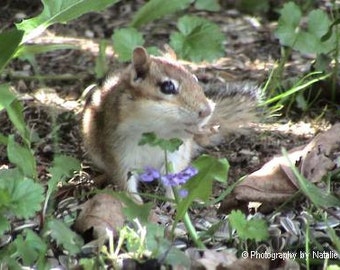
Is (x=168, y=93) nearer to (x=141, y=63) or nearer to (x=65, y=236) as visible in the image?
(x=141, y=63)

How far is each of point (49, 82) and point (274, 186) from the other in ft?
6.44

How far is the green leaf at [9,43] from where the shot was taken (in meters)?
4.13

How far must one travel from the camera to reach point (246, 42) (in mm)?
6352

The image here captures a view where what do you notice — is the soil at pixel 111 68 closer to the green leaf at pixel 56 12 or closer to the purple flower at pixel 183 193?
the green leaf at pixel 56 12

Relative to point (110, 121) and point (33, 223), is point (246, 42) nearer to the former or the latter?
point (110, 121)

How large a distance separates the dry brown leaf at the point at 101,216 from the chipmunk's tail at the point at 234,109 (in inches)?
45.6

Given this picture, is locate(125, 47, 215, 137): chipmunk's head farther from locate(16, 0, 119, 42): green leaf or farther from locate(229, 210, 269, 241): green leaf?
locate(229, 210, 269, 241): green leaf

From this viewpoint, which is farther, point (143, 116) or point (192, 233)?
point (143, 116)

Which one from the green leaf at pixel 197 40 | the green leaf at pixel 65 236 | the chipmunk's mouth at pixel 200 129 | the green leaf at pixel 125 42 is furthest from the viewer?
the green leaf at pixel 197 40

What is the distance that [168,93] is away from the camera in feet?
15.0

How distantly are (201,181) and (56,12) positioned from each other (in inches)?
46.3

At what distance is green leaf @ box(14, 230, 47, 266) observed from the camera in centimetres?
364

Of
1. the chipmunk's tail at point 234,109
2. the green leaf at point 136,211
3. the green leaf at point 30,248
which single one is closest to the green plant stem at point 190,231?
the green leaf at point 136,211

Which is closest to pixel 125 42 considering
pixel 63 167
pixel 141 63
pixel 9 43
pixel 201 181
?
pixel 141 63
